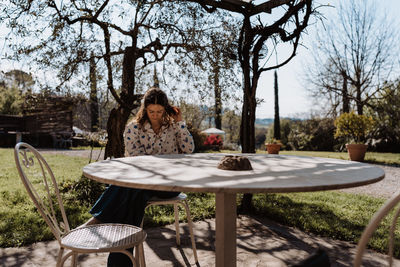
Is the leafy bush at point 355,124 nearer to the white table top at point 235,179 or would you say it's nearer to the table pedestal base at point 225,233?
the white table top at point 235,179

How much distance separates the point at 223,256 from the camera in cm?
149

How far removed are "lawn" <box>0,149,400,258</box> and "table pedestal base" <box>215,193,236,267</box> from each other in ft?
5.41

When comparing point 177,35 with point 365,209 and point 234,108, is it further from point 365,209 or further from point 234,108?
point 365,209

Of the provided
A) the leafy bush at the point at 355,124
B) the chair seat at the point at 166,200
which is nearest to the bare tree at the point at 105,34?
the chair seat at the point at 166,200

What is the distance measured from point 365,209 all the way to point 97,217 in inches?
130

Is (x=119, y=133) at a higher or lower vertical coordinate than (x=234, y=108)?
lower

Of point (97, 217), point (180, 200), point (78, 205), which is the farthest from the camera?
point (78, 205)

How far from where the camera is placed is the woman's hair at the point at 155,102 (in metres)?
2.48

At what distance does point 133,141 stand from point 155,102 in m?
0.37

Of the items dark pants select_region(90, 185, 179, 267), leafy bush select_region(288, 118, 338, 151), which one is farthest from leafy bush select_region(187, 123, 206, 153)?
dark pants select_region(90, 185, 179, 267)

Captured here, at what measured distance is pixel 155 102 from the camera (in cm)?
249

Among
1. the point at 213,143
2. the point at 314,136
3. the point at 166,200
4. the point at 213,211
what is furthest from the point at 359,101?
the point at 166,200

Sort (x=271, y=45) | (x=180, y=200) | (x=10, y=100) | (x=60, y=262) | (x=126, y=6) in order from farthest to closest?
(x=10, y=100)
(x=126, y=6)
(x=271, y=45)
(x=180, y=200)
(x=60, y=262)

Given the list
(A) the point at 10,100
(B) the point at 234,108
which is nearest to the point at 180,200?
(B) the point at 234,108
